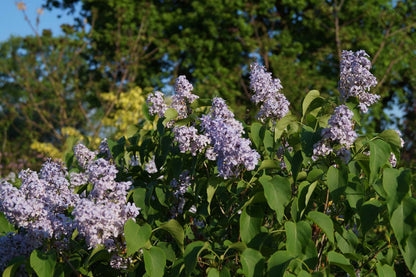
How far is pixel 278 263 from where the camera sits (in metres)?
2.09

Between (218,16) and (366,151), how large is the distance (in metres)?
15.5

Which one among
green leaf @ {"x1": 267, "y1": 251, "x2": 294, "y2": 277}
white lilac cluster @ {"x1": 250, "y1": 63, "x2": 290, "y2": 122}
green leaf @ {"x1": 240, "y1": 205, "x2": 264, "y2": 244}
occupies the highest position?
white lilac cluster @ {"x1": 250, "y1": 63, "x2": 290, "y2": 122}

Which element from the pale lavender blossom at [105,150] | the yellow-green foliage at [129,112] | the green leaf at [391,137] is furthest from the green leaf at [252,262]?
the yellow-green foliage at [129,112]

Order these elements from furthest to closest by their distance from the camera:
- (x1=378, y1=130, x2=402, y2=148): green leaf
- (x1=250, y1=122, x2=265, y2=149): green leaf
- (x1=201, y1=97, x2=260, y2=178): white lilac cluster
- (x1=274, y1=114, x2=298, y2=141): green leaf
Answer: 1. (x1=250, y1=122, x2=265, y2=149): green leaf
2. (x1=274, y1=114, x2=298, y2=141): green leaf
3. (x1=378, y1=130, x2=402, y2=148): green leaf
4. (x1=201, y1=97, x2=260, y2=178): white lilac cluster

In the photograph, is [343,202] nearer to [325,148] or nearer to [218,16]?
[325,148]

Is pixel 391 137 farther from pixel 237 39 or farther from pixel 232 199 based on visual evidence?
pixel 237 39

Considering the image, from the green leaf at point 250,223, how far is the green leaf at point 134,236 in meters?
0.44

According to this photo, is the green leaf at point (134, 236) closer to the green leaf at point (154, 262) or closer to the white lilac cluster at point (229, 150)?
the green leaf at point (154, 262)

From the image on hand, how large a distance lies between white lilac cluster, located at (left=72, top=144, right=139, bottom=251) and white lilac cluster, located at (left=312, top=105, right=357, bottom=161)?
3.07ft

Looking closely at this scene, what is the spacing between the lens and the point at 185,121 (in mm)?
2600

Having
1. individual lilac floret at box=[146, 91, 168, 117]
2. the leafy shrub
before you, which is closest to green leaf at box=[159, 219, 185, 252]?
the leafy shrub

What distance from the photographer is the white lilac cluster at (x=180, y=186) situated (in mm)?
2803

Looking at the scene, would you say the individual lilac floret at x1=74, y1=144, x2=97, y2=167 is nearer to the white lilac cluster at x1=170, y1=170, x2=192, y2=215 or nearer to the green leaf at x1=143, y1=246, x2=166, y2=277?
the white lilac cluster at x1=170, y1=170, x2=192, y2=215

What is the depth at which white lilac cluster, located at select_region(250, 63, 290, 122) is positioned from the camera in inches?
114
